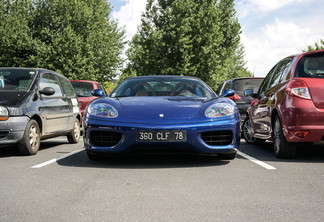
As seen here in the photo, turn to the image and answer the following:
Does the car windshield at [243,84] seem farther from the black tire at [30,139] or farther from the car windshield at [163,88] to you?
the black tire at [30,139]

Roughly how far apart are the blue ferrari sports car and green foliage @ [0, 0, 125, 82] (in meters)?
27.5

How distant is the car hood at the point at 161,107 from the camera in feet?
18.9

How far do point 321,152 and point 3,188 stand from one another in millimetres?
5415

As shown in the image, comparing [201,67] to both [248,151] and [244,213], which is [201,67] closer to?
[248,151]

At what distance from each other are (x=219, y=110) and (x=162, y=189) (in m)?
1.94

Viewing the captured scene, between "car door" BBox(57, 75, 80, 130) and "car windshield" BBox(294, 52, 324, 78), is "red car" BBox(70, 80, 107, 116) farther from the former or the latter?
"car windshield" BBox(294, 52, 324, 78)

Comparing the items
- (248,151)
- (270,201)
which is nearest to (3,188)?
(270,201)

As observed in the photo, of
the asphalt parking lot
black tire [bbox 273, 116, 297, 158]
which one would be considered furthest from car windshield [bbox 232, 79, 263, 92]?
the asphalt parking lot

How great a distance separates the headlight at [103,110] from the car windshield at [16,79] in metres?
2.17

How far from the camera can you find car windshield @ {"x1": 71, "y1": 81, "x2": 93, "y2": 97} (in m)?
13.8

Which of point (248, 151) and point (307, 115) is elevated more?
point (307, 115)

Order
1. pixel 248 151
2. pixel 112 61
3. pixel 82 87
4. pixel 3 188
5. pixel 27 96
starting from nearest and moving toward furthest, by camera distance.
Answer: pixel 3 188 → pixel 27 96 → pixel 248 151 → pixel 82 87 → pixel 112 61

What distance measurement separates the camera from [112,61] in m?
37.0

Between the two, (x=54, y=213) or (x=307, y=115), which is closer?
(x=54, y=213)
